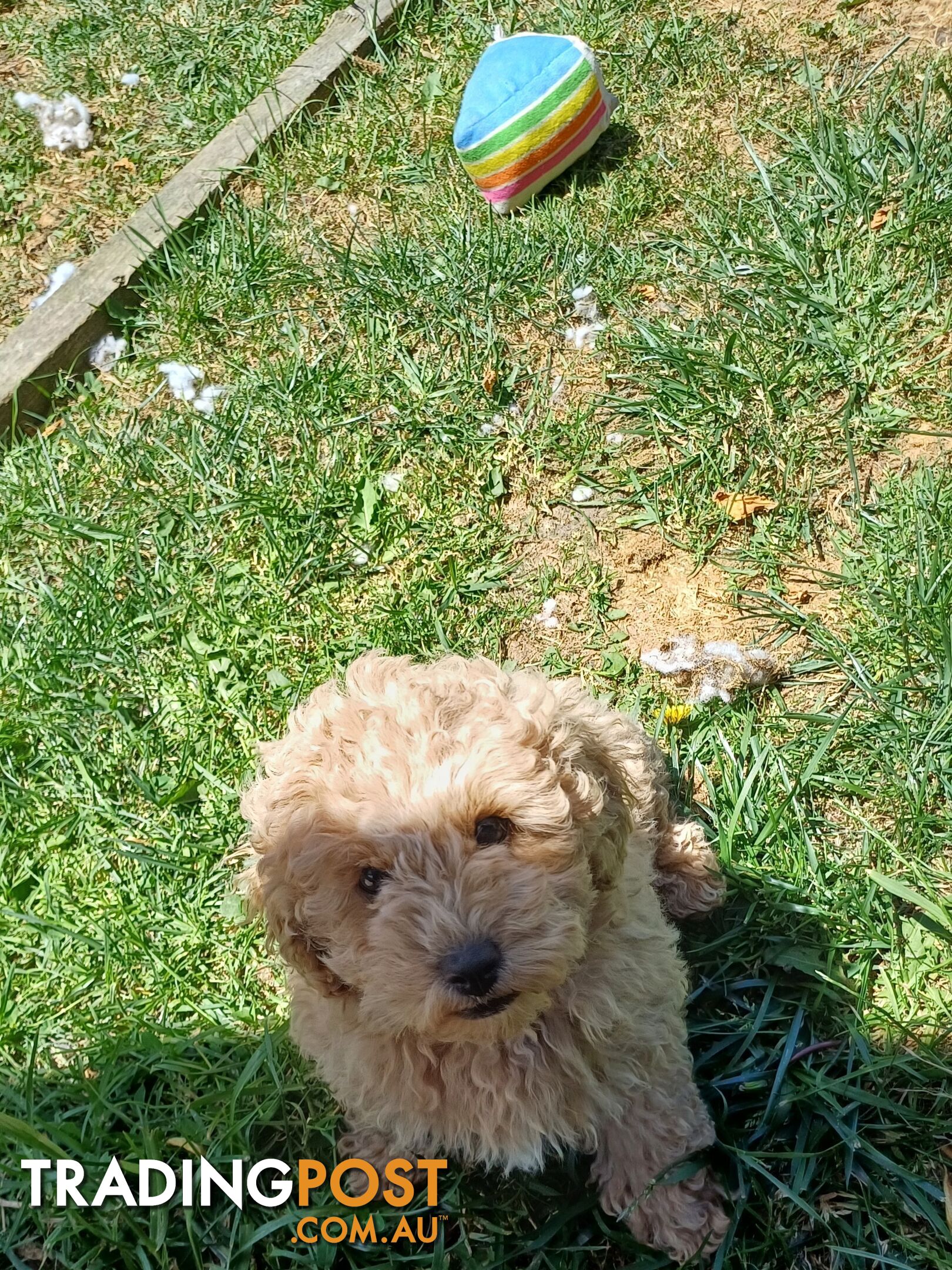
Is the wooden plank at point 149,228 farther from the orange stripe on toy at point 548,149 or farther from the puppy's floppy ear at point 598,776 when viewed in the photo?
the puppy's floppy ear at point 598,776

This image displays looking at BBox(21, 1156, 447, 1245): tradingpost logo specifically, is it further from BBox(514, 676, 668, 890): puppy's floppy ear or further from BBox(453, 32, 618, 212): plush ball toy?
BBox(453, 32, 618, 212): plush ball toy

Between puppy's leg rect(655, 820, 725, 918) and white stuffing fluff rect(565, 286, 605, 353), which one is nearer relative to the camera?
puppy's leg rect(655, 820, 725, 918)

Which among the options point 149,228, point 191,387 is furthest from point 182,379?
point 149,228

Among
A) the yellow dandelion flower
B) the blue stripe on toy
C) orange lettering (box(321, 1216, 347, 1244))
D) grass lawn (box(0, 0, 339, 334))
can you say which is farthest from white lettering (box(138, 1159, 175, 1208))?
the blue stripe on toy

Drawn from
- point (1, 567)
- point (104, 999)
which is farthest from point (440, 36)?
point (104, 999)

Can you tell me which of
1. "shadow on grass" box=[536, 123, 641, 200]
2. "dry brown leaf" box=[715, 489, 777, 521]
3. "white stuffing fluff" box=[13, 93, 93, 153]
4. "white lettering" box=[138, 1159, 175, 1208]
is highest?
"white stuffing fluff" box=[13, 93, 93, 153]

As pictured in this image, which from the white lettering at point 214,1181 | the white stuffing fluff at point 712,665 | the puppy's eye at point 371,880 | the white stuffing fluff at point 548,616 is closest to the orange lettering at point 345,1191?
the white lettering at point 214,1181

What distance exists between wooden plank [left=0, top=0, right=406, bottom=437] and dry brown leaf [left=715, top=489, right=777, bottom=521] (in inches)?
100

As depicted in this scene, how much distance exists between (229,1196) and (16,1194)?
22.6 inches

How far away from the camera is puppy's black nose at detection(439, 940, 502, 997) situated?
184cm

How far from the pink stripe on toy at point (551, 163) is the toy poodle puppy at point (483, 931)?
238cm

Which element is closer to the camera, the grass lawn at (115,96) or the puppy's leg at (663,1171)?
the puppy's leg at (663,1171)

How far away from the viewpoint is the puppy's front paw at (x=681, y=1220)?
241 centimetres

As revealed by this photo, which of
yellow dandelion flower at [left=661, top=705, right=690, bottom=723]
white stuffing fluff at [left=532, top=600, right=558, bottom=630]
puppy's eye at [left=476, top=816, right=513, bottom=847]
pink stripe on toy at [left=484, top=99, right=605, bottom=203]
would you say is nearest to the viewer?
puppy's eye at [left=476, top=816, right=513, bottom=847]
